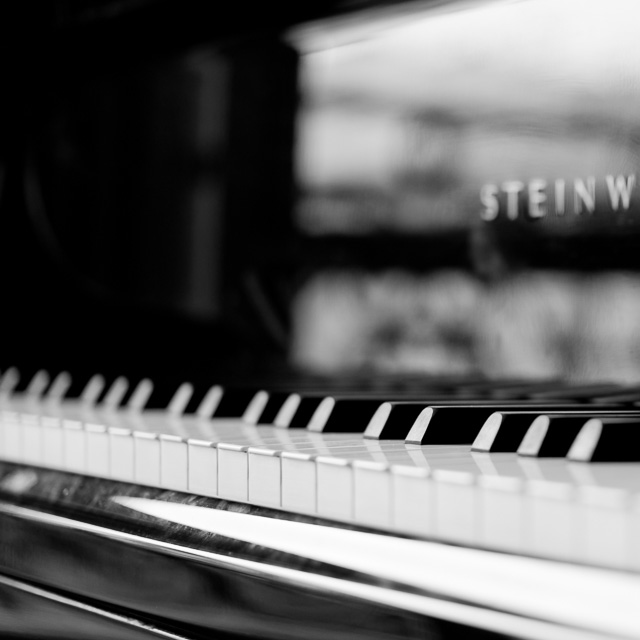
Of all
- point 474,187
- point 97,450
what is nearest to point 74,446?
point 97,450

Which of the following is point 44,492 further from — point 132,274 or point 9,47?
point 9,47

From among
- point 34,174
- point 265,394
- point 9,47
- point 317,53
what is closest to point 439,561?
point 265,394

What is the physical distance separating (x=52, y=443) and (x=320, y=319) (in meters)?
0.40

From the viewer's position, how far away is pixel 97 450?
100cm

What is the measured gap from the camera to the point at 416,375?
121 centimetres

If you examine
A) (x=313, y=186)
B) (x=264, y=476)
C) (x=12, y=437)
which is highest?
(x=313, y=186)

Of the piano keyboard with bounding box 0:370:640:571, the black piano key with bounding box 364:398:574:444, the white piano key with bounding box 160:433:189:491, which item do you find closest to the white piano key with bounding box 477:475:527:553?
the piano keyboard with bounding box 0:370:640:571

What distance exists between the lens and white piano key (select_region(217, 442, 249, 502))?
2.61ft

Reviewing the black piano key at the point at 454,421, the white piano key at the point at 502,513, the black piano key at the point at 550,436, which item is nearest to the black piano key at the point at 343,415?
the black piano key at the point at 454,421

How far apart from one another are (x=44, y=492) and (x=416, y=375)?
0.43 meters

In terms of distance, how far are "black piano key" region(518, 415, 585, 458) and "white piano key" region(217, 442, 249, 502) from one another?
21cm

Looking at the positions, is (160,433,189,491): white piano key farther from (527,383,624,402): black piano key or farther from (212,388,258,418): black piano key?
(527,383,624,402): black piano key

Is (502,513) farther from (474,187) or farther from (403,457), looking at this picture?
(474,187)

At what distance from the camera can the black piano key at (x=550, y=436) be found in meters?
0.71
